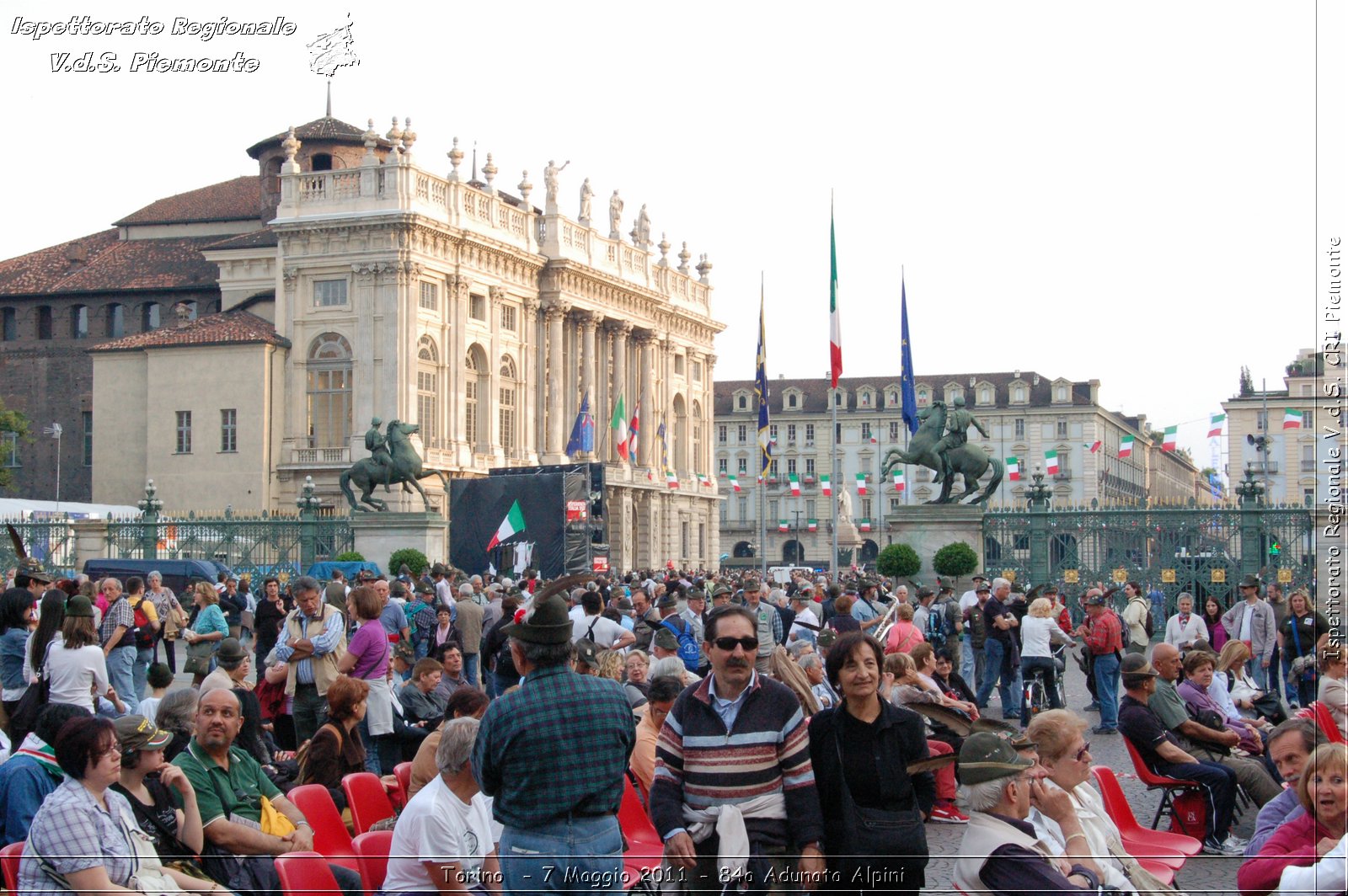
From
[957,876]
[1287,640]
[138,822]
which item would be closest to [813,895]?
[957,876]

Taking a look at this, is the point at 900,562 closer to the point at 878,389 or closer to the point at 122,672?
the point at 122,672

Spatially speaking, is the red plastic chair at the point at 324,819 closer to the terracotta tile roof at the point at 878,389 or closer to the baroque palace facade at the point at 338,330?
the baroque palace facade at the point at 338,330

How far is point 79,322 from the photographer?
5922 centimetres

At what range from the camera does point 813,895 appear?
5973 mm

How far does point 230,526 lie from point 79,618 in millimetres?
23986

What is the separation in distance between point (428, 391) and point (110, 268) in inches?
654

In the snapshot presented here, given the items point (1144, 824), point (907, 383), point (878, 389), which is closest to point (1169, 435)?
point (907, 383)

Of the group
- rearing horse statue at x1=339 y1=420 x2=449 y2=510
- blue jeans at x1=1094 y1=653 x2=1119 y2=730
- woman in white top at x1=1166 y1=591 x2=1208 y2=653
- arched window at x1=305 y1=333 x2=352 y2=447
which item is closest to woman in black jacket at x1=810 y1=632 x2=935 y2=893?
blue jeans at x1=1094 y1=653 x2=1119 y2=730

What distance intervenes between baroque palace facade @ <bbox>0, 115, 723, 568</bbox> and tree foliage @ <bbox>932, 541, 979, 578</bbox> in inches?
1061

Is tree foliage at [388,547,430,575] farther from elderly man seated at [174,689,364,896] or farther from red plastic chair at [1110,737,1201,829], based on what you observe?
elderly man seated at [174,689,364,896]

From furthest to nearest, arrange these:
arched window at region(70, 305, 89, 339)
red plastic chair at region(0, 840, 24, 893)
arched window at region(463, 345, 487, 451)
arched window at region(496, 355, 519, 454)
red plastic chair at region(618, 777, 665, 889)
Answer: arched window at region(70, 305, 89, 339) < arched window at region(496, 355, 519, 454) < arched window at region(463, 345, 487, 451) < red plastic chair at region(618, 777, 665, 889) < red plastic chair at region(0, 840, 24, 893)

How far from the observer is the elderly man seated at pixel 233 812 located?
7211mm

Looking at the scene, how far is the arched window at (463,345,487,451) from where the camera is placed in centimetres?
5553

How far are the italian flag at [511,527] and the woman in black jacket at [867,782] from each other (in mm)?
35208
